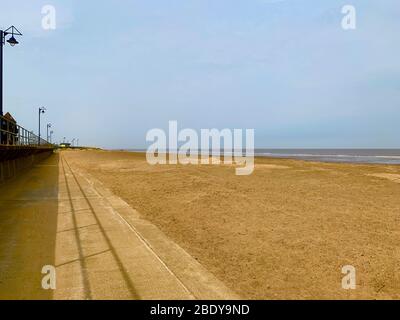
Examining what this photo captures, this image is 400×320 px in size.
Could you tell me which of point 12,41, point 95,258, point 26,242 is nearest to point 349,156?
point 12,41

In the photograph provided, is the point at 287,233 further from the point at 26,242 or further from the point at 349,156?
the point at 349,156

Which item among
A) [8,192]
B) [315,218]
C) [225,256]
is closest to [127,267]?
[225,256]

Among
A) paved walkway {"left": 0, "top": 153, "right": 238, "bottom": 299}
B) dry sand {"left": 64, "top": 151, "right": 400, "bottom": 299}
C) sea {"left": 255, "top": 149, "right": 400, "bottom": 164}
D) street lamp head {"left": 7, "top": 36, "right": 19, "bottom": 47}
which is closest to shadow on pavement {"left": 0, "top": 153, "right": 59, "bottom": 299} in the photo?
paved walkway {"left": 0, "top": 153, "right": 238, "bottom": 299}

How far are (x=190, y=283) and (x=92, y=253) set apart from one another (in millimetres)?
1797

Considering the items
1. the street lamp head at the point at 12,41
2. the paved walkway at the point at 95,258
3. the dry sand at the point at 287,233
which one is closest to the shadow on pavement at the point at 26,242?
the paved walkway at the point at 95,258

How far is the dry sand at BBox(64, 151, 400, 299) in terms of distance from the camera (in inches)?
189

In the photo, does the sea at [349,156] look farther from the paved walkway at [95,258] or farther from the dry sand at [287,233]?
the paved walkway at [95,258]

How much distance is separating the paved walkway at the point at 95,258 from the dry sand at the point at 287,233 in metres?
0.48

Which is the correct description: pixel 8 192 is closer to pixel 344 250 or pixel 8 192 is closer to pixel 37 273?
pixel 37 273

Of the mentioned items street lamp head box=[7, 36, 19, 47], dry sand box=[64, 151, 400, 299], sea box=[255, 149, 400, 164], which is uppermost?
street lamp head box=[7, 36, 19, 47]

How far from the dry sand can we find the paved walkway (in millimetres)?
484

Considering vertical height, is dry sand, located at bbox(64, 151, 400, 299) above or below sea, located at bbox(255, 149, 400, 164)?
below

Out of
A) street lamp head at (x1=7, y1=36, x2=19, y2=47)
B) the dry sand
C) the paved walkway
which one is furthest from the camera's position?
street lamp head at (x1=7, y1=36, x2=19, y2=47)

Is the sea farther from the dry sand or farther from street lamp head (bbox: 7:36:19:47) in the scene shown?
street lamp head (bbox: 7:36:19:47)
